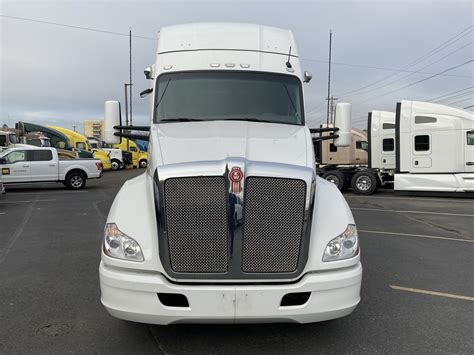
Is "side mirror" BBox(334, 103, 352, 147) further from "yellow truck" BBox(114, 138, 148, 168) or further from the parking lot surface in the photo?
"yellow truck" BBox(114, 138, 148, 168)

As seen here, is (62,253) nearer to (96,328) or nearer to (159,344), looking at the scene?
(96,328)

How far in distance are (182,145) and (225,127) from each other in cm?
70

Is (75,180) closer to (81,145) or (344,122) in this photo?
(344,122)

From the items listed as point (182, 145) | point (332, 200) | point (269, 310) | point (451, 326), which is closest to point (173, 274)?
point (269, 310)

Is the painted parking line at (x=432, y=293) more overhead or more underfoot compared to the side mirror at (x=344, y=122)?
more underfoot

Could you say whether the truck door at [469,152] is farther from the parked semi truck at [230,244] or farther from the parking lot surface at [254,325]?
the parked semi truck at [230,244]

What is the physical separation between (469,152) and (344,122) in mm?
12217

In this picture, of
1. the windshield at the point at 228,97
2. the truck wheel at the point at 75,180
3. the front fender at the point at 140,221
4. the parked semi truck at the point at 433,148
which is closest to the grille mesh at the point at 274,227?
the front fender at the point at 140,221

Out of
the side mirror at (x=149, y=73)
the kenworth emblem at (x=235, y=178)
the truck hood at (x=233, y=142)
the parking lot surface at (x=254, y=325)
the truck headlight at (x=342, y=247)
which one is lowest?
the parking lot surface at (x=254, y=325)

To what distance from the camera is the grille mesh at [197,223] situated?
10.6ft

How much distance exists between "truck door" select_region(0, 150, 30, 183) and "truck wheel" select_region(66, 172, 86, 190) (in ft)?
5.40

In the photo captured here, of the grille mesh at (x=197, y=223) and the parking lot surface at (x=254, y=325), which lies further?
the parking lot surface at (x=254, y=325)

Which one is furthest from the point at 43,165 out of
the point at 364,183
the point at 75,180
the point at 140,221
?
the point at 140,221

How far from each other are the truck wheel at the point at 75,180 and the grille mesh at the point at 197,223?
16488 mm
